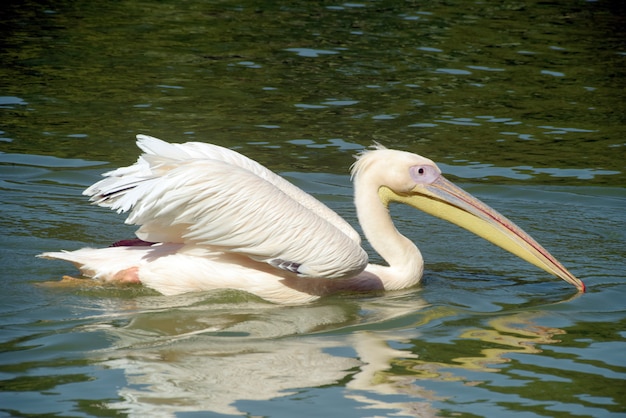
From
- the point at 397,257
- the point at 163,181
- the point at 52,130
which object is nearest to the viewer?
the point at 163,181

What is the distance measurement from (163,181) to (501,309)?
1880mm

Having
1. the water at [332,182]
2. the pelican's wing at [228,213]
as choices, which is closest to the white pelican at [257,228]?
the pelican's wing at [228,213]

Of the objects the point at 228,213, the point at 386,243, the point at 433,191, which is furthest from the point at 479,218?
the point at 228,213

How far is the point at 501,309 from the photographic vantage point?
554 centimetres

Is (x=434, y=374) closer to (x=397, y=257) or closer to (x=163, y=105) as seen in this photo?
(x=397, y=257)

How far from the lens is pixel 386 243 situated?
5.94m

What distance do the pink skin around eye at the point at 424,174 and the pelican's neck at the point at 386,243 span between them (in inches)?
8.6

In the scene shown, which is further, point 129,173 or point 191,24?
point 191,24

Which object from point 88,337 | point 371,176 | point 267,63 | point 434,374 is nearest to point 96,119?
point 267,63

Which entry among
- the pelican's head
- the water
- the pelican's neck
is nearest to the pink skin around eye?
the pelican's head

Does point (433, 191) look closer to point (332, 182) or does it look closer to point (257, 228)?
point (257, 228)

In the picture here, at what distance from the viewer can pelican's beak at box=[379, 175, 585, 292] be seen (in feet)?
18.8

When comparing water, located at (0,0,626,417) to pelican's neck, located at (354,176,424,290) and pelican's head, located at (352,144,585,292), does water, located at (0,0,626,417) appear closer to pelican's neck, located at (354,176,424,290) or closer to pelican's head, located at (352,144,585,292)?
pelican's neck, located at (354,176,424,290)

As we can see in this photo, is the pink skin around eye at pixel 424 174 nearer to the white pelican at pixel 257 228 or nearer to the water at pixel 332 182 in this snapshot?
the white pelican at pixel 257 228
